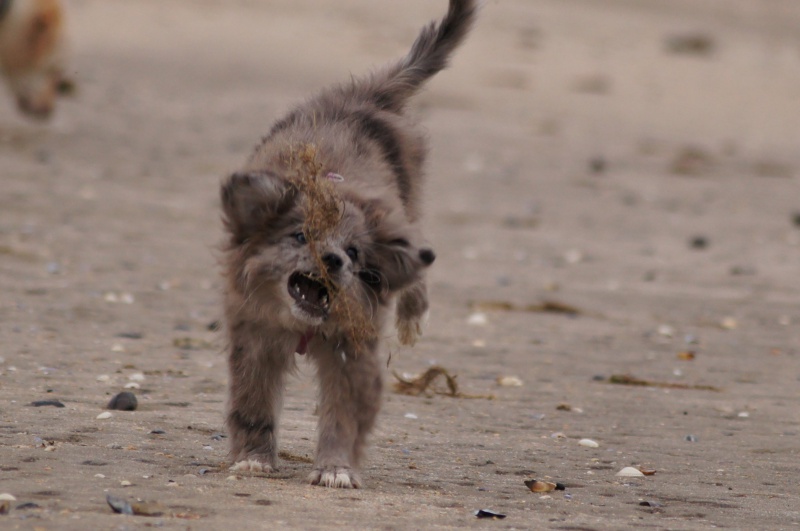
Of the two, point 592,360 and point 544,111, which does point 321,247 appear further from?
point 544,111

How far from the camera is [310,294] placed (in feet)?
17.5

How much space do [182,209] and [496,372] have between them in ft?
18.1

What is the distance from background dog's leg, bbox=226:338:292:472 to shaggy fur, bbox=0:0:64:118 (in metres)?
10.3

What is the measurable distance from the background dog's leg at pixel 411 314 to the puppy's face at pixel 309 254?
2003 mm

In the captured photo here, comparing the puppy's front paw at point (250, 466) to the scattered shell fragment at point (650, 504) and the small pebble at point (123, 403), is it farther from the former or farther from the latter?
the scattered shell fragment at point (650, 504)

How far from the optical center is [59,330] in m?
7.96

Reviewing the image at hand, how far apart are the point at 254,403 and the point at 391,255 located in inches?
35.6

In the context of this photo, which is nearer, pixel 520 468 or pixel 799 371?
pixel 520 468

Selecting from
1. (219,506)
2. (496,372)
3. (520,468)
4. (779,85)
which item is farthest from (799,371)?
(779,85)

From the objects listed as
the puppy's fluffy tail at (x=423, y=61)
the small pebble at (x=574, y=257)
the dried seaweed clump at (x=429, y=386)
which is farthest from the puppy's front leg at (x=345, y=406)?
the small pebble at (x=574, y=257)

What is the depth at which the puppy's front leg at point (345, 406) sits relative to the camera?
5.44 metres

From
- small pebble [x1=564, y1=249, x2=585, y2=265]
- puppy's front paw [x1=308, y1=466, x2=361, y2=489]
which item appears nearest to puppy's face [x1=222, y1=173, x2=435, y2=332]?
puppy's front paw [x1=308, y1=466, x2=361, y2=489]

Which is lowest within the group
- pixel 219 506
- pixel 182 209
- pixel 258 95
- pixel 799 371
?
pixel 219 506

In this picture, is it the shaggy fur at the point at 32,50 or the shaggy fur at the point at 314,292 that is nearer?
the shaggy fur at the point at 314,292
